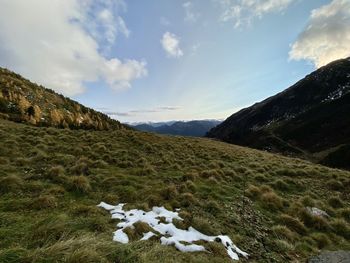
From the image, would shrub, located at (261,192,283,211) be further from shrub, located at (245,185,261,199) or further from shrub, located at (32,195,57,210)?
shrub, located at (32,195,57,210)

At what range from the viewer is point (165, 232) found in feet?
29.3

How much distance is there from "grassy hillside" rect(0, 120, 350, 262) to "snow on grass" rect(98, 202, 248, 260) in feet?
1.04

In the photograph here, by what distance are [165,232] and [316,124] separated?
432ft

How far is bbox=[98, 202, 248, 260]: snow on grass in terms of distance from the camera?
8.10 m

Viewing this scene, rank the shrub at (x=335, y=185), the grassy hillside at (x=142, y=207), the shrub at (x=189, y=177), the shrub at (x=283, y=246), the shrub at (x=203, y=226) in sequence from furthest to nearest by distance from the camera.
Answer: the shrub at (x=335, y=185) → the shrub at (x=189, y=177) → the shrub at (x=203, y=226) → the shrub at (x=283, y=246) → the grassy hillside at (x=142, y=207)

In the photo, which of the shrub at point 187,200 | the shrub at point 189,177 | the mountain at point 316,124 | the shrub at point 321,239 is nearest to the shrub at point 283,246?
the shrub at point 321,239

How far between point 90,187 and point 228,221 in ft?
22.0

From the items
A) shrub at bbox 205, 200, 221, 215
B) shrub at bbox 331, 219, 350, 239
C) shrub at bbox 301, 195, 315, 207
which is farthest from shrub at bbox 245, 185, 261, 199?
shrub at bbox 331, 219, 350, 239

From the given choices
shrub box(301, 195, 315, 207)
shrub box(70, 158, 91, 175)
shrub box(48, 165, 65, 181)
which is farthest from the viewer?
shrub box(70, 158, 91, 175)

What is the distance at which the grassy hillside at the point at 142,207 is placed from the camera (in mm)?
6551

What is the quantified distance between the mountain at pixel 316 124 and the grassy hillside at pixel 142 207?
5773 cm

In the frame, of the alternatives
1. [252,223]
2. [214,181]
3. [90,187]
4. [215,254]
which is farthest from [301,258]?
[90,187]

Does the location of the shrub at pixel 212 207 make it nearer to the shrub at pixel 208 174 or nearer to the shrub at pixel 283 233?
the shrub at pixel 283 233

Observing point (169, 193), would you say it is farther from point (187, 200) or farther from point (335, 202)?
point (335, 202)
